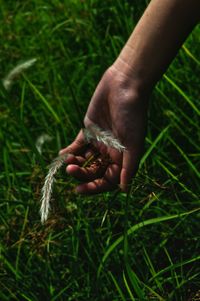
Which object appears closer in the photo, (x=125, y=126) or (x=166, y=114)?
(x=125, y=126)

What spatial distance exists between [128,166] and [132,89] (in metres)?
0.19

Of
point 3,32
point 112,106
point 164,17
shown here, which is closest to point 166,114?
point 112,106

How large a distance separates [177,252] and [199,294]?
0.33 m

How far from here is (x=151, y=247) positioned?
1662 millimetres

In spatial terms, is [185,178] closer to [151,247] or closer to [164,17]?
[151,247]

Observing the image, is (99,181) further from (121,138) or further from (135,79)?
(135,79)

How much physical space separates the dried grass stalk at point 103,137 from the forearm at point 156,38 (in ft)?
1.11

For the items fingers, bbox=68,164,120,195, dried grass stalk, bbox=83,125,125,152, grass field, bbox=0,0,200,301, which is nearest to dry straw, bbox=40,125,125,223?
dried grass stalk, bbox=83,125,125,152

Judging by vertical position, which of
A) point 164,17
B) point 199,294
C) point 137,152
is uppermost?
point 164,17

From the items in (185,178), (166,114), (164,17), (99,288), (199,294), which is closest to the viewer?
(199,294)

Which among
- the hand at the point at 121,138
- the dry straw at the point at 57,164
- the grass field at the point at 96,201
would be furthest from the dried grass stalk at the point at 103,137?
the hand at the point at 121,138

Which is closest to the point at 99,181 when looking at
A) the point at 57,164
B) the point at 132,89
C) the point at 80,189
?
the point at 80,189

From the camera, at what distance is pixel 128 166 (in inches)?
59.8

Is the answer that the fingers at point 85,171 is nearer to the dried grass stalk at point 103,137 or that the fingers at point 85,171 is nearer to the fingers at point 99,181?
the fingers at point 99,181
